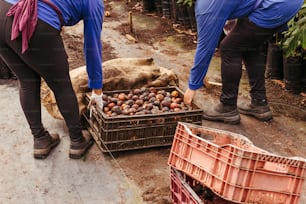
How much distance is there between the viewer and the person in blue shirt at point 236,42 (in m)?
2.72

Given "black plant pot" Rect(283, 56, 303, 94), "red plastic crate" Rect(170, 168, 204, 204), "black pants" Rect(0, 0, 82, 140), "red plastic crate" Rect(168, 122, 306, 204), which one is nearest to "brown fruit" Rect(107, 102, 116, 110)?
"black pants" Rect(0, 0, 82, 140)

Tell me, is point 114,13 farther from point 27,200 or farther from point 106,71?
point 27,200

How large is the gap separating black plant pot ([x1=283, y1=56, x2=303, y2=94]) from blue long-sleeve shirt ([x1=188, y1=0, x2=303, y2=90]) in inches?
48.3

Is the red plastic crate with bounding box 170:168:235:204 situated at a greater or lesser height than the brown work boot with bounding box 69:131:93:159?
greater

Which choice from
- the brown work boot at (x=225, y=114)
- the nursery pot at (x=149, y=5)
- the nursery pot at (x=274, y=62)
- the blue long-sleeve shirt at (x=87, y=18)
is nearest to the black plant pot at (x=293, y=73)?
the nursery pot at (x=274, y=62)

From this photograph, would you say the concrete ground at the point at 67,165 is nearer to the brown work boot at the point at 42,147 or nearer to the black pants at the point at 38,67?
the brown work boot at the point at 42,147

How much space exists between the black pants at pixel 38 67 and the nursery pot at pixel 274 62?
8.11 feet

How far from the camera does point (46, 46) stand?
8.10ft

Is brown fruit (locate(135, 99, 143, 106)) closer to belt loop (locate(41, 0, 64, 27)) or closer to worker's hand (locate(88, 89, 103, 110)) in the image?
worker's hand (locate(88, 89, 103, 110))

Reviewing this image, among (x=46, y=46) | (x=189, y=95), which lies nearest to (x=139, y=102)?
(x=189, y=95)

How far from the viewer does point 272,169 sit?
1938mm

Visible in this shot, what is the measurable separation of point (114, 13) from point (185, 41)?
2.20 metres

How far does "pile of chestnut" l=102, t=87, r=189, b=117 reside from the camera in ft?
9.97

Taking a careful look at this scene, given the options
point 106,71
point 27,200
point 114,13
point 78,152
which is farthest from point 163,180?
point 114,13
